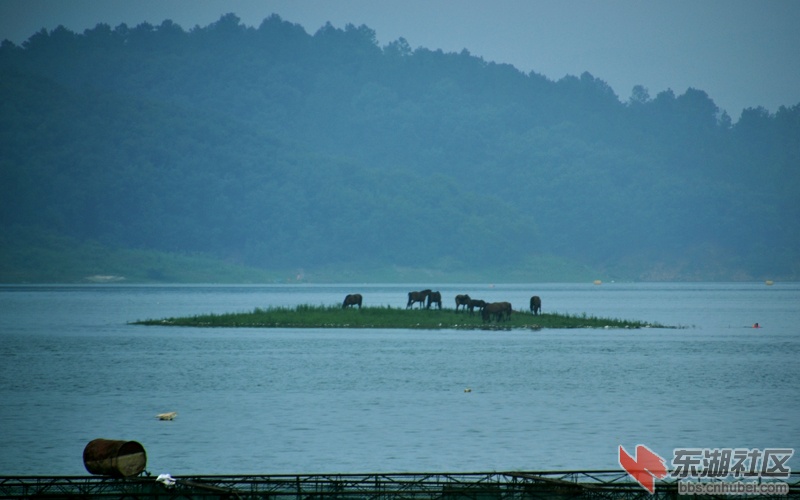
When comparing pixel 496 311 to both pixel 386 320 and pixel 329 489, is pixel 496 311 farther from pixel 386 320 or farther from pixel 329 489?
pixel 329 489

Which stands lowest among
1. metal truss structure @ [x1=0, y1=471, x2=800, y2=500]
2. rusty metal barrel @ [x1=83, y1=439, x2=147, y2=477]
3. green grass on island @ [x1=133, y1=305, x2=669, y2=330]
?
metal truss structure @ [x1=0, y1=471, x2=800, y2=500]

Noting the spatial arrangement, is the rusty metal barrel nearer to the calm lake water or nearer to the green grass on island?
the calm lake water

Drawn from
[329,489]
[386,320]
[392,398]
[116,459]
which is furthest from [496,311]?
[116,459]

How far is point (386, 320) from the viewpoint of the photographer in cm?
9712

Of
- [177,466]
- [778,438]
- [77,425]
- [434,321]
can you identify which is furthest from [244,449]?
[434,321]

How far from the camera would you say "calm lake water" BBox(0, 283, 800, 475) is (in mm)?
40594

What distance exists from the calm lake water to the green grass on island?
125 cm

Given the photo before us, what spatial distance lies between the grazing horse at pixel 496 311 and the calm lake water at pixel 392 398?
1960mm

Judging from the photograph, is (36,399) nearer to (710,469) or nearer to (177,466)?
(177,466)

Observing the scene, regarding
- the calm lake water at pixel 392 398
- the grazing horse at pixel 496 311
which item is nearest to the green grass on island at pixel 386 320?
the grazing horse at pixel 496 311

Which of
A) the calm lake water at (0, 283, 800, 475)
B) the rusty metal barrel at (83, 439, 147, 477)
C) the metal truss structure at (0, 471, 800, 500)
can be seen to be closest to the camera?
the metal truss structure at (0, 471, 800, 500)

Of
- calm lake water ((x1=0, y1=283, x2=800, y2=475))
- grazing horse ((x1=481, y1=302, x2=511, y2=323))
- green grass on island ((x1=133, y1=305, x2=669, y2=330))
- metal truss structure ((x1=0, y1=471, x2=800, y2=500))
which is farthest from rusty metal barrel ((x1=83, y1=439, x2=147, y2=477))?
grazing horse ((x1=481, y1=302, x2=511, y2=323))

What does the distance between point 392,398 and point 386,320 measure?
135 feet

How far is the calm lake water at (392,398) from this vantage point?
133 feet
